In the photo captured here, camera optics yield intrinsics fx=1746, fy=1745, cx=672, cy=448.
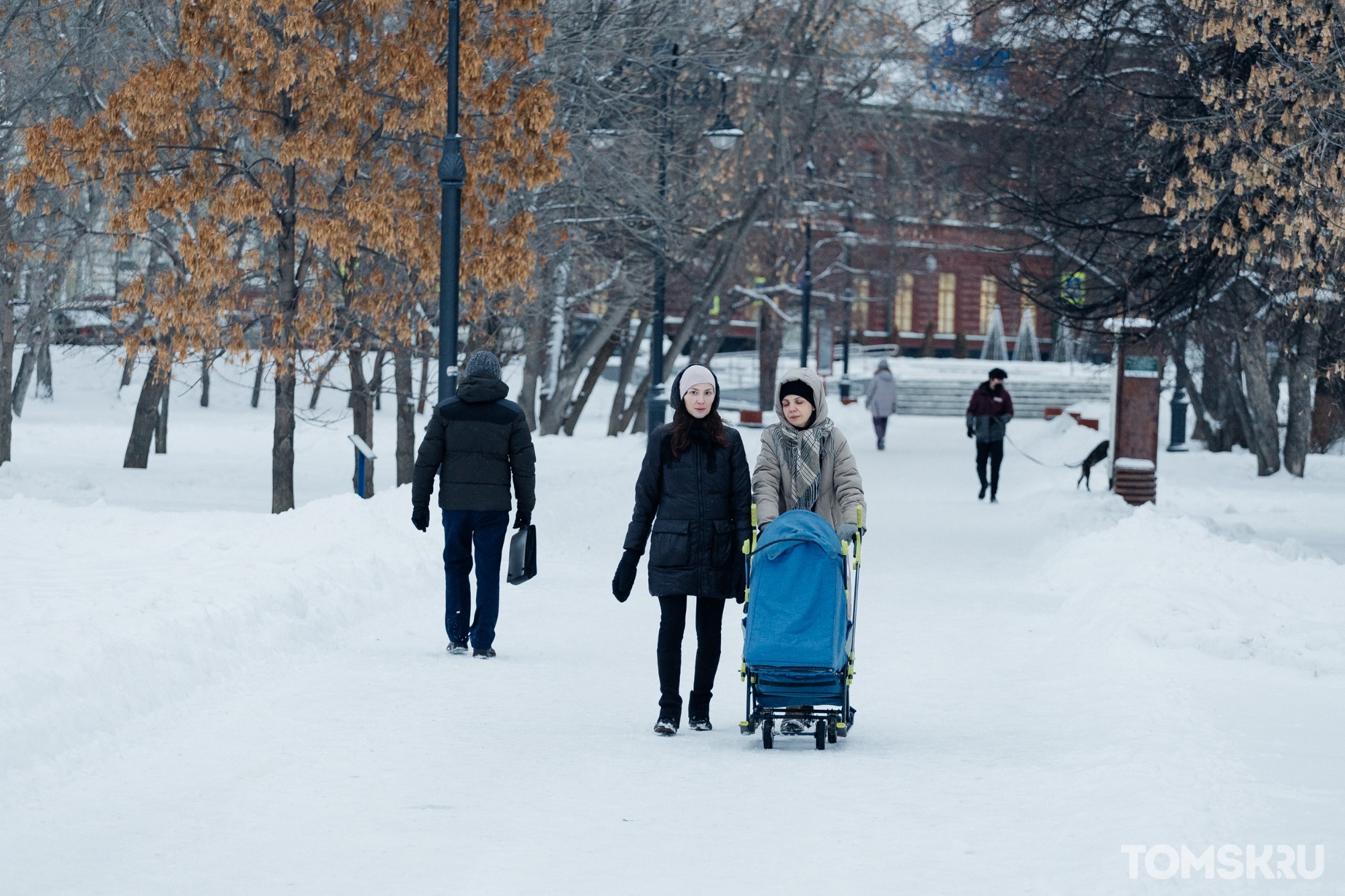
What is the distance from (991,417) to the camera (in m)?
22.3

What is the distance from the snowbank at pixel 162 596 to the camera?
7426mm

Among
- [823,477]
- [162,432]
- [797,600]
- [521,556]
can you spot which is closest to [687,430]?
[823,477]

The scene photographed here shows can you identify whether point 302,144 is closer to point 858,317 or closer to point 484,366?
point 484,366

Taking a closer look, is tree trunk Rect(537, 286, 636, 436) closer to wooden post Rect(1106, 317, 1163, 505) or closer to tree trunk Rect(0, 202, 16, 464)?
wooden post Rect(1106, 317, 1163, 505)

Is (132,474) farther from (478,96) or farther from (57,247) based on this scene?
(478,96)

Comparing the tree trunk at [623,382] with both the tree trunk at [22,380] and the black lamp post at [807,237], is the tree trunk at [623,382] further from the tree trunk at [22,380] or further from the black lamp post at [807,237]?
the tree trunk at [22,380]

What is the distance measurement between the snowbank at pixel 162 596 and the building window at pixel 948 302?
2373 inches

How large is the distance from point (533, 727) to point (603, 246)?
20153mm

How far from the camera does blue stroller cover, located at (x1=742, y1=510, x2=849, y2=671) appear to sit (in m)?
7.31

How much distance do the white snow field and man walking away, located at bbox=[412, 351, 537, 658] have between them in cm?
31

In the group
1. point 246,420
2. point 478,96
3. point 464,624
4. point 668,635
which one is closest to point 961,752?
point 668,635

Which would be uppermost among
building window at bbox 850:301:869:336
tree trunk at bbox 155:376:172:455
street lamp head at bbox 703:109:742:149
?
street lamp head at bbox 703:109:742:149

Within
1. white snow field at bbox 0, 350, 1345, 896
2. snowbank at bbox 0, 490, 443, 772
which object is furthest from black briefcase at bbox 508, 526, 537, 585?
snowbank at bbox 0, 490, 443, 772

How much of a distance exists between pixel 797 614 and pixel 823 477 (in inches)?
30.6
